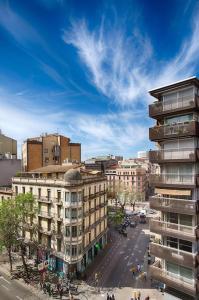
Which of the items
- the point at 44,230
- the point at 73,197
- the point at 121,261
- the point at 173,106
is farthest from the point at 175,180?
the point at 44,230

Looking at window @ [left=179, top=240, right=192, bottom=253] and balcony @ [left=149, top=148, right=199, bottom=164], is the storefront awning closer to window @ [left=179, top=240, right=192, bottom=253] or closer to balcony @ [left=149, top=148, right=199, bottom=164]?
balcony @ [left=149, top=148, right=199, bottom=164]

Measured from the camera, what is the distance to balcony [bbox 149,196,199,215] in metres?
24.4

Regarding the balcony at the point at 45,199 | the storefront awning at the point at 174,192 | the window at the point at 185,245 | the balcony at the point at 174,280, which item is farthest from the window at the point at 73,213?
the window at the point at 185,245

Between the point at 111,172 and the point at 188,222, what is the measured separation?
3984 inches

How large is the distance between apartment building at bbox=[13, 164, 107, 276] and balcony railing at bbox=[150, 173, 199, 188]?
15594mm

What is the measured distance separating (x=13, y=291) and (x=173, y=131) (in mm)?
29731

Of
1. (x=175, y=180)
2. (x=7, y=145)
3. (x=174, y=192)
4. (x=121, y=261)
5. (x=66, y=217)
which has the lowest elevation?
(x=121, y=261)

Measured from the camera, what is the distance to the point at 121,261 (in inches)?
1797

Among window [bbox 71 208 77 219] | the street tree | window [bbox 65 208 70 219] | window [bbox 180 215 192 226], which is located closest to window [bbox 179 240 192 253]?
window [bbox 180 215 192 226]

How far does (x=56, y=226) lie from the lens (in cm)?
4166

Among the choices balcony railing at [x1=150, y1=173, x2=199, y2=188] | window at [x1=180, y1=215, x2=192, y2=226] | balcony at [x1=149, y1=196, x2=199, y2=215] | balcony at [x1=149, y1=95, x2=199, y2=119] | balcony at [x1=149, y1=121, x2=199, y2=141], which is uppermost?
balcony at [x1=149, y1=95, x2=199, y2=119]

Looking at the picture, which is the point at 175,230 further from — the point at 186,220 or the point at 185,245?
the point at 185,245

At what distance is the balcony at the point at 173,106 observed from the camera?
2467cm

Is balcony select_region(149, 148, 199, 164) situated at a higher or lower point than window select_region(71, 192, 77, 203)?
higher
